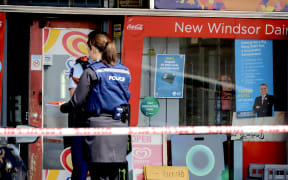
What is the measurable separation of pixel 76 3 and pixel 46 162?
2151 millimetres

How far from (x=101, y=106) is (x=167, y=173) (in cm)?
215

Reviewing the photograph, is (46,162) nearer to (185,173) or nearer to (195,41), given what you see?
(185,173)

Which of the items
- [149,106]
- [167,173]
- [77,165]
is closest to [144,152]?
[167,173]

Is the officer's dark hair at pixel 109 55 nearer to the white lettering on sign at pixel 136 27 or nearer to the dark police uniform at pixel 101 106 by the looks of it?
the dark police uniform at pixel 101 106

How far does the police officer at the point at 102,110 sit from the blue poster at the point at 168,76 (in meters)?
2.10

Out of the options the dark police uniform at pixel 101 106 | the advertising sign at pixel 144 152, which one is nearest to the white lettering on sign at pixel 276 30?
the advertising sign at pixel 144 152

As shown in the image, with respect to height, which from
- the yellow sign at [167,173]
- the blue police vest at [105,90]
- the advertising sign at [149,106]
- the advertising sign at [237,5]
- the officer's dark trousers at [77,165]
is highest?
the advertising sign at [237,5]

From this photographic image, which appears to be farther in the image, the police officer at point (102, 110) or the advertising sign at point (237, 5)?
the advertising sign at point (237, 5)

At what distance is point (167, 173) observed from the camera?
20.3 feet

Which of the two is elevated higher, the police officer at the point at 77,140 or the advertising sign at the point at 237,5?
the advertising sign at the point at 237,5

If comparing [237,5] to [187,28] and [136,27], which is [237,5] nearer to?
[187,28]

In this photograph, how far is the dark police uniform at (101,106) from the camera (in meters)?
4.33

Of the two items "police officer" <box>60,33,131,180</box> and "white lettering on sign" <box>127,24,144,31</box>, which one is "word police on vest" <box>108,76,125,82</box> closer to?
"police officer" <box>60,33,131,180</box>

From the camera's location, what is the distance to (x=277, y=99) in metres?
6.64
